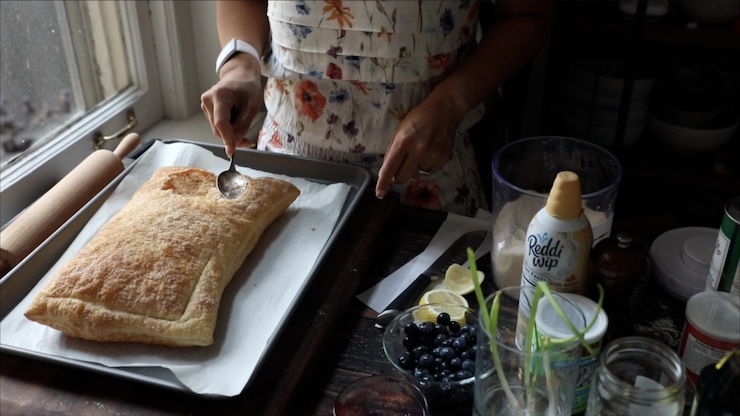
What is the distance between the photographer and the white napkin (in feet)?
3.38

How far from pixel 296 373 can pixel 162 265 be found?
0.82ft

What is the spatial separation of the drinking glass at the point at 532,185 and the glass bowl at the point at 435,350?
0.10 metres

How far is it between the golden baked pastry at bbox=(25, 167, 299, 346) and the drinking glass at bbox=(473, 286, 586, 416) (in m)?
0.35

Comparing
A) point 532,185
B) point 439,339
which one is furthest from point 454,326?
point 532,185

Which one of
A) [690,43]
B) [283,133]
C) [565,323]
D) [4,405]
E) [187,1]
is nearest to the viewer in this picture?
[565,323]

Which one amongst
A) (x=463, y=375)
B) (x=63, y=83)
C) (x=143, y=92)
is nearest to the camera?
(x=463, y=375)

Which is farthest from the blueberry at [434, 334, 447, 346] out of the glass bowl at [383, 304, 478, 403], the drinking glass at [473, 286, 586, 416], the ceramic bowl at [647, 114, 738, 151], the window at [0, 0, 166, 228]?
the ceramic bowl at [647, 114, 738, 151]

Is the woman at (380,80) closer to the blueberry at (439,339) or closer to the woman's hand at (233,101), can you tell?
the woman's hand at (233,101)

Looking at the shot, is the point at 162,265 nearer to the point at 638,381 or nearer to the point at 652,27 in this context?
the point at 638,381

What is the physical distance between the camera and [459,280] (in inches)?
40.5

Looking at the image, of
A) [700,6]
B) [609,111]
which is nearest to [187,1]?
[609,111]

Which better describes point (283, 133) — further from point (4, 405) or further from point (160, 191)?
point (4, 405)

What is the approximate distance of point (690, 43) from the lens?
5.42ft

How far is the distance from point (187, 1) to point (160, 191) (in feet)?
2.70
